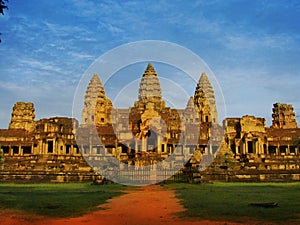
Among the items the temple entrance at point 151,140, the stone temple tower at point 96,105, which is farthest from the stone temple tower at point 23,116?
the temple entrance at point 151,140

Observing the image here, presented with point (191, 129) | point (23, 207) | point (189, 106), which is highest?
point (189, 106)

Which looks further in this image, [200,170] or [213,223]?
[200,170]

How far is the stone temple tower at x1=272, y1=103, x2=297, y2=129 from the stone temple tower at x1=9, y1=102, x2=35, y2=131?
58.2 meters

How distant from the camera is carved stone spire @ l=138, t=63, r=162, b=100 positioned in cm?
8350

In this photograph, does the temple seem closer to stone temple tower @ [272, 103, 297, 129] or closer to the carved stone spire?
the carved stone spire

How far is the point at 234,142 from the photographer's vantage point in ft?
223

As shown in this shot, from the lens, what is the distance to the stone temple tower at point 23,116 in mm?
79312

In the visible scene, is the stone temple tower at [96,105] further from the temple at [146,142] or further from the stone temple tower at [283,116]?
the stone temple tower at [283,116]

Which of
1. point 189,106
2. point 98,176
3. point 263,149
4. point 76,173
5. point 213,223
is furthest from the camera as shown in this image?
point 189,106

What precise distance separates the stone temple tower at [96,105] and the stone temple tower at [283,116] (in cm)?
4137

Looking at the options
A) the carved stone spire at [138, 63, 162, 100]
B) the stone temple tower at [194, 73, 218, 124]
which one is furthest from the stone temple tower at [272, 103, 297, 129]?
the carved stone spire at [138, 63, 162, 100]

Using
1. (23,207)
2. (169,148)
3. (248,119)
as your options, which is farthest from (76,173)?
(248,119)

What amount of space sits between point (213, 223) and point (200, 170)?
89.7ft

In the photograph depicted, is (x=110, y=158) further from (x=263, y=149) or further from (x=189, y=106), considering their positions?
(x=189, y=106)
